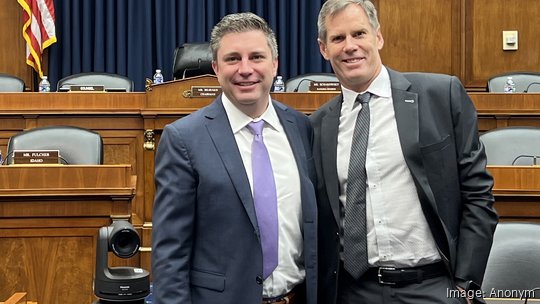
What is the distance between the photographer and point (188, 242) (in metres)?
2.05

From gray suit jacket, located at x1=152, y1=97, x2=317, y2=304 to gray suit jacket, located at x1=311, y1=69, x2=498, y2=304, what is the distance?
308 millimetres

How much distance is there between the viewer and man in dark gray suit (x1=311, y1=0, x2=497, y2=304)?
85.9 inches

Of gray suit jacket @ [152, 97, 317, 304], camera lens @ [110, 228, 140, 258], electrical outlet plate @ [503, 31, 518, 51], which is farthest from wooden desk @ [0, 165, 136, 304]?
electrical outlet plate @ [503, 31, 518, 51]

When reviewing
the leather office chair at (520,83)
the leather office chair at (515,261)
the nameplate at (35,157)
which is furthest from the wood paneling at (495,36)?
the leather office chair at (515,261)

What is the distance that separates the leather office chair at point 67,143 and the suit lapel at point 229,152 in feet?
8.20

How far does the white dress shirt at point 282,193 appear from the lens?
2.12 m

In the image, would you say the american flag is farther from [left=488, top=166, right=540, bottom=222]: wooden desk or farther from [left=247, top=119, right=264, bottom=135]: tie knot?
[left=247, top=119, right=264, bottom=135]: tie knot

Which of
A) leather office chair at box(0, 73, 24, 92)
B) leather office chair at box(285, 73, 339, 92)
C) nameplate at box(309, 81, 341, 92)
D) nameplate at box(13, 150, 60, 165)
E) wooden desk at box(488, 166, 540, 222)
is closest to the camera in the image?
wooden desk at box(488, 166, 540, 222)

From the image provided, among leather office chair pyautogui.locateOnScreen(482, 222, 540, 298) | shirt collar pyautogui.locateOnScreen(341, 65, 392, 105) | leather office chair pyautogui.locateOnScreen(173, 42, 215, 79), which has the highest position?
leather office chair pyautogui.locateOnScreen(173, 42, 215, 79)

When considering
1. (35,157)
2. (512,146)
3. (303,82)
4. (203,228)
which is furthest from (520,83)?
(203,228)

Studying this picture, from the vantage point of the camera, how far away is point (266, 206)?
2100 millimetres

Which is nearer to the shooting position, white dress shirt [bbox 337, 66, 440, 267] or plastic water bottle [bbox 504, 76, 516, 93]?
white dress shirt [bbox 337, 66, 440, 267]

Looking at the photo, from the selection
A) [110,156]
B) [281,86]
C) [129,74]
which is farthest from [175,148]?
[129,74]

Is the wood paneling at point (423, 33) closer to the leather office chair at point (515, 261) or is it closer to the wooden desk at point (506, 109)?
the wooden desk at point (506, 109)
